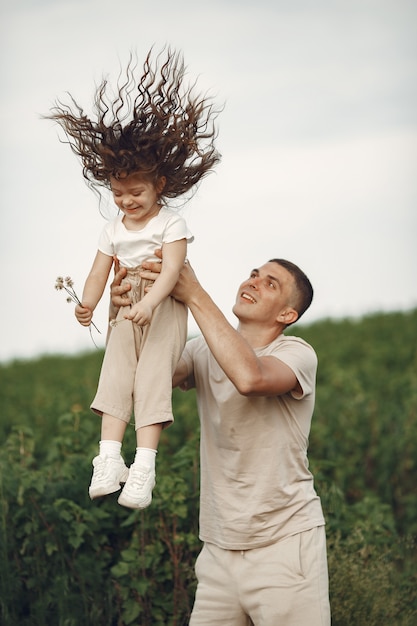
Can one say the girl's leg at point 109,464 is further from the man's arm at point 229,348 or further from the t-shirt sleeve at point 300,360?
the t-shirt sleeve at point 300,360

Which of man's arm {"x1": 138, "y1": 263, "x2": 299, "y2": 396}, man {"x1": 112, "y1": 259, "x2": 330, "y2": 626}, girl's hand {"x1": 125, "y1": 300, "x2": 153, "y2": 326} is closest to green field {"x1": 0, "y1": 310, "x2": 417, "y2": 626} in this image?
man {"x1": 112, "y1": 259, "x2": 330, "y2": 626}

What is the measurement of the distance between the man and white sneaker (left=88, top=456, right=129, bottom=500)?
66 centimetres

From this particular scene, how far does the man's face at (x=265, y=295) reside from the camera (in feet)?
17.0

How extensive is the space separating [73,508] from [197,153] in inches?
103

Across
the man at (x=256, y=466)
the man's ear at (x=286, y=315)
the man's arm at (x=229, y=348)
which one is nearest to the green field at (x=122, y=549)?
the man at (x=256, y=466)

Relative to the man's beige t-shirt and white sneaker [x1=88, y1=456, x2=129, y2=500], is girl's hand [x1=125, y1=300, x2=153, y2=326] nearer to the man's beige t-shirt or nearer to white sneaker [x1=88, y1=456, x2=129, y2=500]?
white sneaker [x1=88, y1=456, x2=129, y2=500]

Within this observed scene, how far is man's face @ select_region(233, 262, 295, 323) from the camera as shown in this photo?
5.18 m

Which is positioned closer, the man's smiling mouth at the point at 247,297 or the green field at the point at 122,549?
the man's smiling mouth at the point at 247,297

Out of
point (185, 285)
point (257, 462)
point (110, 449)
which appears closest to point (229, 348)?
point (185, 285)

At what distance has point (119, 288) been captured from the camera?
4680mm

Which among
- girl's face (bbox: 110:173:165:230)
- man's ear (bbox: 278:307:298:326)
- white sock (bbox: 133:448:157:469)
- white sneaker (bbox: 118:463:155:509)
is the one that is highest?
girl's face (bbox: 110:173:165:230)

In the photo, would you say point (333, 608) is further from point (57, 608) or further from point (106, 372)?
point (106, 372)

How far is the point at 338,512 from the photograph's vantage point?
7031 millimetres

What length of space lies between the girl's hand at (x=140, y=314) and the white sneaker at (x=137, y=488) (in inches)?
24.0
